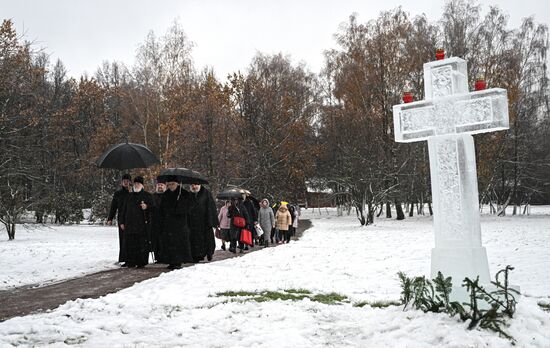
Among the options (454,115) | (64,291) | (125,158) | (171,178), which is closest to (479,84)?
(454,115)

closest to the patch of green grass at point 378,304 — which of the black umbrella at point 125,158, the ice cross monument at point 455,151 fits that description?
the ice cross monument at point 455,151

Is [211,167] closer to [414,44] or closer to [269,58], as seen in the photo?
[414,44]

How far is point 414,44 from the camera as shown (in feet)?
101

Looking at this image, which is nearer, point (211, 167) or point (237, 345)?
point (237, 345)

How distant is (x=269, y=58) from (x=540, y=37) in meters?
20.2

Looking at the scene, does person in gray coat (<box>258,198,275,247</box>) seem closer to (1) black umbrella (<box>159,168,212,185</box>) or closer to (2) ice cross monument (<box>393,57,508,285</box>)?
(1) black umbrella (<box>159,168,212,185</box>)

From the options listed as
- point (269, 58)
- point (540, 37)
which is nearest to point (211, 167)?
point (269, 58)

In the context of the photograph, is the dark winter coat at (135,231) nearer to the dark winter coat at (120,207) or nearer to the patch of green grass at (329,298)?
the dark winter coat at (120,207)

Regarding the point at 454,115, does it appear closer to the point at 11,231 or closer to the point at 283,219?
the point at 283,219

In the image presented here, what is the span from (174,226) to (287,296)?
399 centimetres

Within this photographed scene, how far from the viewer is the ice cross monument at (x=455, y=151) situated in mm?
4804

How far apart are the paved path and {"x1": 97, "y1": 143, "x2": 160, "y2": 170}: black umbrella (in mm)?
2143

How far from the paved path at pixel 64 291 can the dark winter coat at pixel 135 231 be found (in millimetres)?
498

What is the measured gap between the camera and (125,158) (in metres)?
9.73
